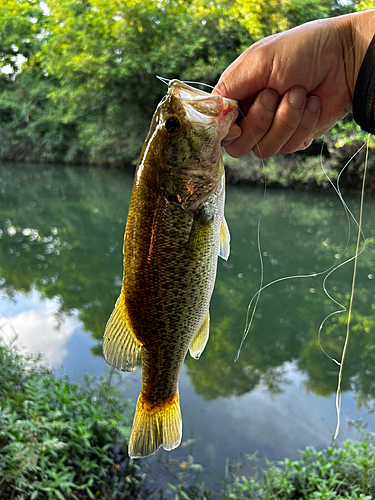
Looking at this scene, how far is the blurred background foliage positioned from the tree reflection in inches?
223

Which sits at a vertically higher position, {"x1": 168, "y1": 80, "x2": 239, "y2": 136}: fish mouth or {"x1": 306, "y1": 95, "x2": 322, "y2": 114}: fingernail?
{"x1": 168, "y1": 80, "x2": 239, "y2": 136}: fish mouth

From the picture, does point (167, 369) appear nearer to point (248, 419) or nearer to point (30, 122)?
point (248, 419)

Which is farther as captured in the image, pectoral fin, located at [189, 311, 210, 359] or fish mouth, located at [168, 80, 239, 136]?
pectoral fin, located at [189, 311, 210, 359]

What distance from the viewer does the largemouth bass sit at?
49.5 inches

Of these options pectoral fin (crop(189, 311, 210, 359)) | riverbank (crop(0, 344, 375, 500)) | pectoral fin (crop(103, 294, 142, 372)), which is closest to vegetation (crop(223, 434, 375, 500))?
riverbank (crop(0, 344, 375, 500))

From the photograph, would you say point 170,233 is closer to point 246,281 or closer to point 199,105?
point 199,105

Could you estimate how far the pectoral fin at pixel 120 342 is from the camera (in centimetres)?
133

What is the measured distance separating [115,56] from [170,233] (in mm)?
18317

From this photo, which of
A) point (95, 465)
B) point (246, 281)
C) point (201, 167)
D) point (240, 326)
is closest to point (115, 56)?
point (246, 281)

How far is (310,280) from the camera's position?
7438 mm

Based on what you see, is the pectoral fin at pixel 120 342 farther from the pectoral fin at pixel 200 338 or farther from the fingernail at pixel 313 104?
the fingernail at pixel 313 104

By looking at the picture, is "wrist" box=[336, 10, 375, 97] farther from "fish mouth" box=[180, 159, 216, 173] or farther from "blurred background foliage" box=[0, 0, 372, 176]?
Result: "blurred background foliage" box=[0, 0, 372, 176]

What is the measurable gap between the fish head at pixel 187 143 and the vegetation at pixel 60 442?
6.87 ft

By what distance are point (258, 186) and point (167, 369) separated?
57.7ft
